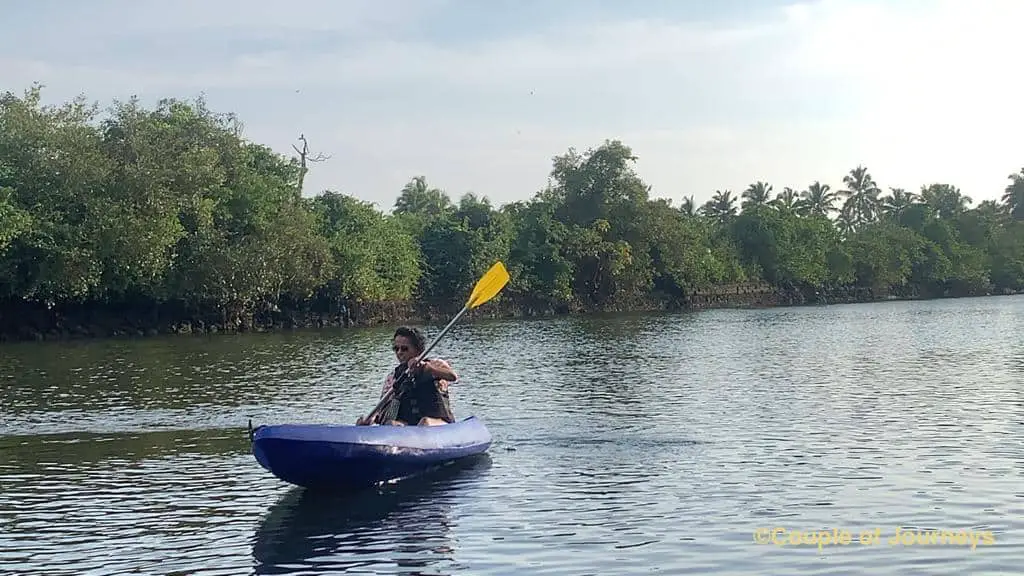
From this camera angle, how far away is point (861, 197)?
130m

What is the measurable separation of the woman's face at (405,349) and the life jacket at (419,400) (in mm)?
133

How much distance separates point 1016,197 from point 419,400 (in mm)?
127699

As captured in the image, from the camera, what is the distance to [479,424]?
52.0ft

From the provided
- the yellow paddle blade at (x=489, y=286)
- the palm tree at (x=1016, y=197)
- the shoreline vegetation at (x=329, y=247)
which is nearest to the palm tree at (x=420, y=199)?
the shoreline vegetation at (x=329, y=247)

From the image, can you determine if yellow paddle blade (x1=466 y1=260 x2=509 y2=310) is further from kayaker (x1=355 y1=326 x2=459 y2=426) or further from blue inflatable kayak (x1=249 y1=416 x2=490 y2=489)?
blue inflatable kayak (x1=249 y1=416 x2=490 y2=489)

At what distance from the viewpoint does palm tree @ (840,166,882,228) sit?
425 ft

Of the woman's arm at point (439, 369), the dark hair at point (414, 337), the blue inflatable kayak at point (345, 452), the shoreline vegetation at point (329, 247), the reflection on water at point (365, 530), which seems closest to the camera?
the reflection on water at point (365, 530)

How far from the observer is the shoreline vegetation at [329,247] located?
1907 inches

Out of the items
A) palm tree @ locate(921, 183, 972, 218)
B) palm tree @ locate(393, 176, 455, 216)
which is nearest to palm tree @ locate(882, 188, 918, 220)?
palm tree @ locate(921, 183, 972, 218)

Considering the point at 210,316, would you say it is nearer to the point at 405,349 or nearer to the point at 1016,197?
the point at 405,349

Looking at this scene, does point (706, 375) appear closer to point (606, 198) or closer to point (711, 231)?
point (606, 198)

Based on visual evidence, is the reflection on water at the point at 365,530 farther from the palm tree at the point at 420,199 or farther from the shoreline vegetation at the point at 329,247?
the palm tree at the point at 420,199

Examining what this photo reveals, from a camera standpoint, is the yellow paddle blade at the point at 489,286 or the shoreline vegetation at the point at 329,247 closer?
the yellow paddle blade at the point at 489,286

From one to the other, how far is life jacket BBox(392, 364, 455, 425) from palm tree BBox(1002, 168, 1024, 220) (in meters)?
125
